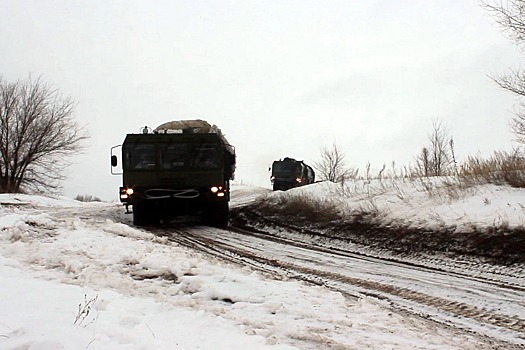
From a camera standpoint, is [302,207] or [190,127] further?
[190,127]

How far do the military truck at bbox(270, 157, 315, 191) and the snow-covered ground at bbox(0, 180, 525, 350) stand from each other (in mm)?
25924

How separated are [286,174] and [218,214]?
65.1 feet

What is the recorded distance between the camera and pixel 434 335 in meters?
4.29

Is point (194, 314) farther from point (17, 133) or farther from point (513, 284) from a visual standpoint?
point (17, 133)

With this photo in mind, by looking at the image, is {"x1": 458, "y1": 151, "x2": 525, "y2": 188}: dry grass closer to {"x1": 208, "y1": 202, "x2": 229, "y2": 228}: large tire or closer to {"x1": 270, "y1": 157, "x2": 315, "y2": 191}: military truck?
{"x1": 208, "y1": 202, "x2": 229, "y2": 228}: large tire

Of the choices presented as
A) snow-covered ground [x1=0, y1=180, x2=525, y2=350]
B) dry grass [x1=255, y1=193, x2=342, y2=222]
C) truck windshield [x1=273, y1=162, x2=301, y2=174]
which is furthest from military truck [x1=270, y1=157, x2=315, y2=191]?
snow-covered ground [x1=0, y1=180, x2=525, y2=350]

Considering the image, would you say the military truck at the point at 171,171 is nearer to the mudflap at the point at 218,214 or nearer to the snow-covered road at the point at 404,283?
the mudflap at the point at 218,214

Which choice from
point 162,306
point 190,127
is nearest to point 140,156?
point 190,127

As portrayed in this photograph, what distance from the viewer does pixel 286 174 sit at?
34.3 meters

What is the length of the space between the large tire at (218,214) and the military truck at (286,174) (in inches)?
762

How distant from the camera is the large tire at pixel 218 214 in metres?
14.7

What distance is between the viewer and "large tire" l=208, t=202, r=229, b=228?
48.2 feet

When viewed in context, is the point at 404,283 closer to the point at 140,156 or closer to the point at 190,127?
the point at 140,156

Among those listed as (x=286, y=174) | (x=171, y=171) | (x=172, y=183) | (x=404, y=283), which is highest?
(x=286, y=174)
